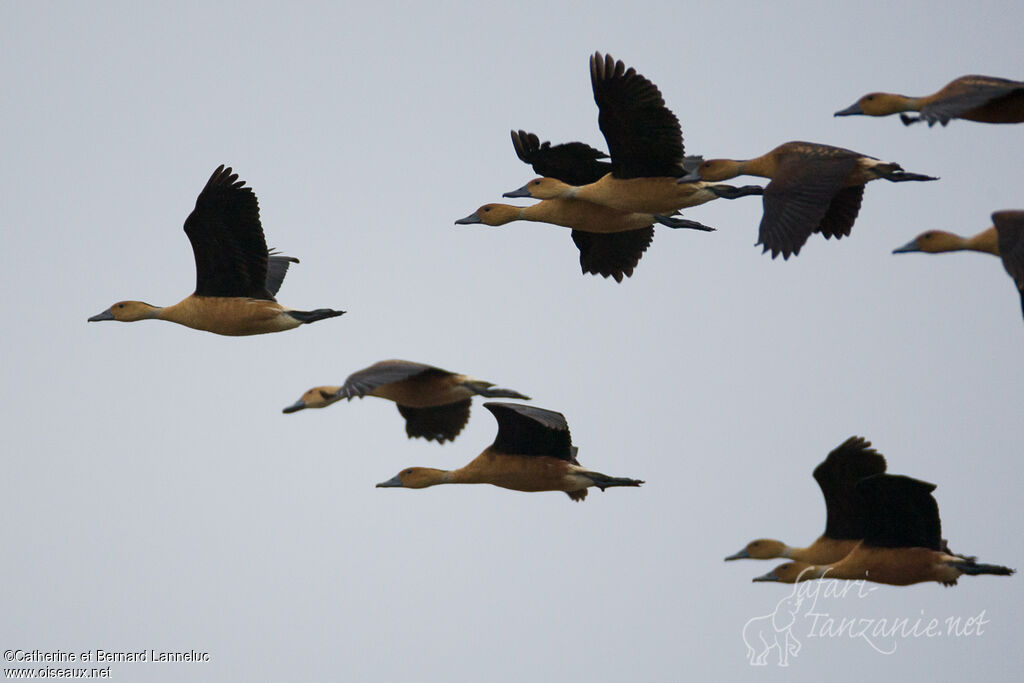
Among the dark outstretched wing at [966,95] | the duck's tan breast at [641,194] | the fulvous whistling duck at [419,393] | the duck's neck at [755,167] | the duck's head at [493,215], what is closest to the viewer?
the dark outstretched wing at [966,95]

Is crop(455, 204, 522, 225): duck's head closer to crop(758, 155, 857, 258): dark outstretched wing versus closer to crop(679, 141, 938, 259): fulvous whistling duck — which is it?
crop(679, 141, 938, 259): fulvous whistling duck

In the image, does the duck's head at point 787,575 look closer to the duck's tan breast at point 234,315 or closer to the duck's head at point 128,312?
the duck's tan breast at point 234,315

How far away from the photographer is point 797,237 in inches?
620

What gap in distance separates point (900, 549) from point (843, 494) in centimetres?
79

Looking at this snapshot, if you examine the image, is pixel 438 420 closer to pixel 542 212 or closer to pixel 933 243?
pixel 542 212

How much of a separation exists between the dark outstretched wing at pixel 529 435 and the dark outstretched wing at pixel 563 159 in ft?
12.5

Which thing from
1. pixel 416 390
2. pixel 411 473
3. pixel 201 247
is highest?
pixel 201 247

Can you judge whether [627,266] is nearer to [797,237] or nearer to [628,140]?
[628,140]

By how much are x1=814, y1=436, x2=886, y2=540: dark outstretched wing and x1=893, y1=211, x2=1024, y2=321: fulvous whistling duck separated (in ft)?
6.98

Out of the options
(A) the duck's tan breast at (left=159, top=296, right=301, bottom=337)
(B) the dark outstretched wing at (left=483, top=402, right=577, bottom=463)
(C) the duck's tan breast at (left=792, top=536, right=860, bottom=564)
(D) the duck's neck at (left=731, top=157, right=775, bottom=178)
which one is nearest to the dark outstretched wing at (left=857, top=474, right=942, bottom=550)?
(C) the duck's tan breast at (left=792, top=536, right=860, bottom=564)

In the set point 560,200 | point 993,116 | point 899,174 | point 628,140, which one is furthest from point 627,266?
point 993,116

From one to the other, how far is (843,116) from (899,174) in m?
0.83

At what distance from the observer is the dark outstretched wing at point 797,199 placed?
15797 millimetres

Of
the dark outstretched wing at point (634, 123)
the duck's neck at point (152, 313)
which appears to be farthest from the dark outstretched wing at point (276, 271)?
the dark outstretched wing at point (634, 123)
